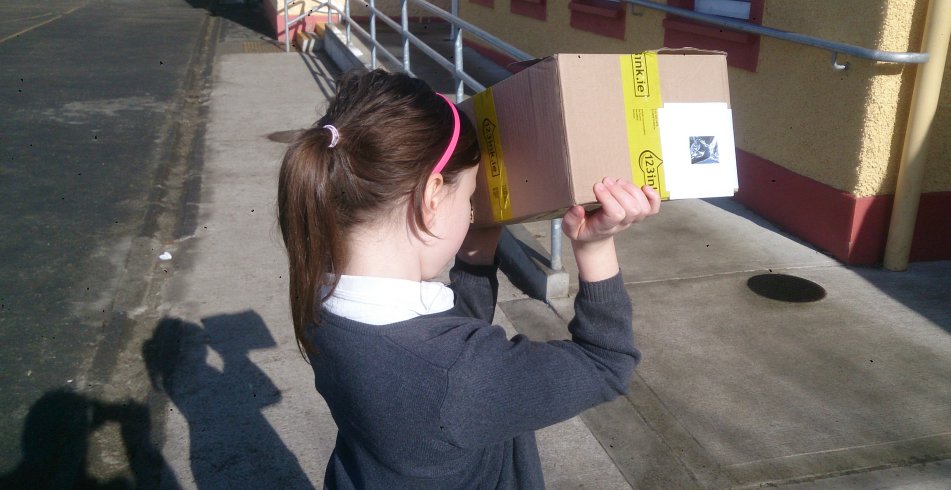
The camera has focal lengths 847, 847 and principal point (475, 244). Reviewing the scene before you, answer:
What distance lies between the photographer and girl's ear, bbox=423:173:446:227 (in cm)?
123

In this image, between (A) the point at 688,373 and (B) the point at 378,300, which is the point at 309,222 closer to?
(B) the point at 378,300

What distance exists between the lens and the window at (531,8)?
8.08 m

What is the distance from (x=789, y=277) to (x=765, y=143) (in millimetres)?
1058

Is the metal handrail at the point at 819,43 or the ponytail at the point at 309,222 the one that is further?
the metal handrail at the point at 819,43

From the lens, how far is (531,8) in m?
8.39

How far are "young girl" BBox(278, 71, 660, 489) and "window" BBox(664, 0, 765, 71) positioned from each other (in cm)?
390

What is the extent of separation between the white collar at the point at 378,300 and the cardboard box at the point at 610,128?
258mm

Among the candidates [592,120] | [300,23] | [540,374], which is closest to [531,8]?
[300,23]

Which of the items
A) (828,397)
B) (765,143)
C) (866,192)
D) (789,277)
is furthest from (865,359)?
(765,143)

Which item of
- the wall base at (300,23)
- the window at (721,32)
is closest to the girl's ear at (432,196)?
the window at (721,32)

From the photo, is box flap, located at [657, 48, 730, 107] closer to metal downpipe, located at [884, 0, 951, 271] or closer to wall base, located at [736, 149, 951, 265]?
metal downpipe, located at [884, 0, 951, 271]

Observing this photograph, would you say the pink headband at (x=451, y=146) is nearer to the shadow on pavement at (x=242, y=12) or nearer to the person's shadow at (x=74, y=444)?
the person's shadow at (x=74, y=444)

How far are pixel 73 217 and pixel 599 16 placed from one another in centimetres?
412

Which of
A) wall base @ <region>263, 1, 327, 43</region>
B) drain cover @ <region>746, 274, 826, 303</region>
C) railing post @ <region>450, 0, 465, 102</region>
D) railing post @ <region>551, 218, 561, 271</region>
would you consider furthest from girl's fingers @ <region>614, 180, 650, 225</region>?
wall base @ <region>263, 1, 327, 43</region>
